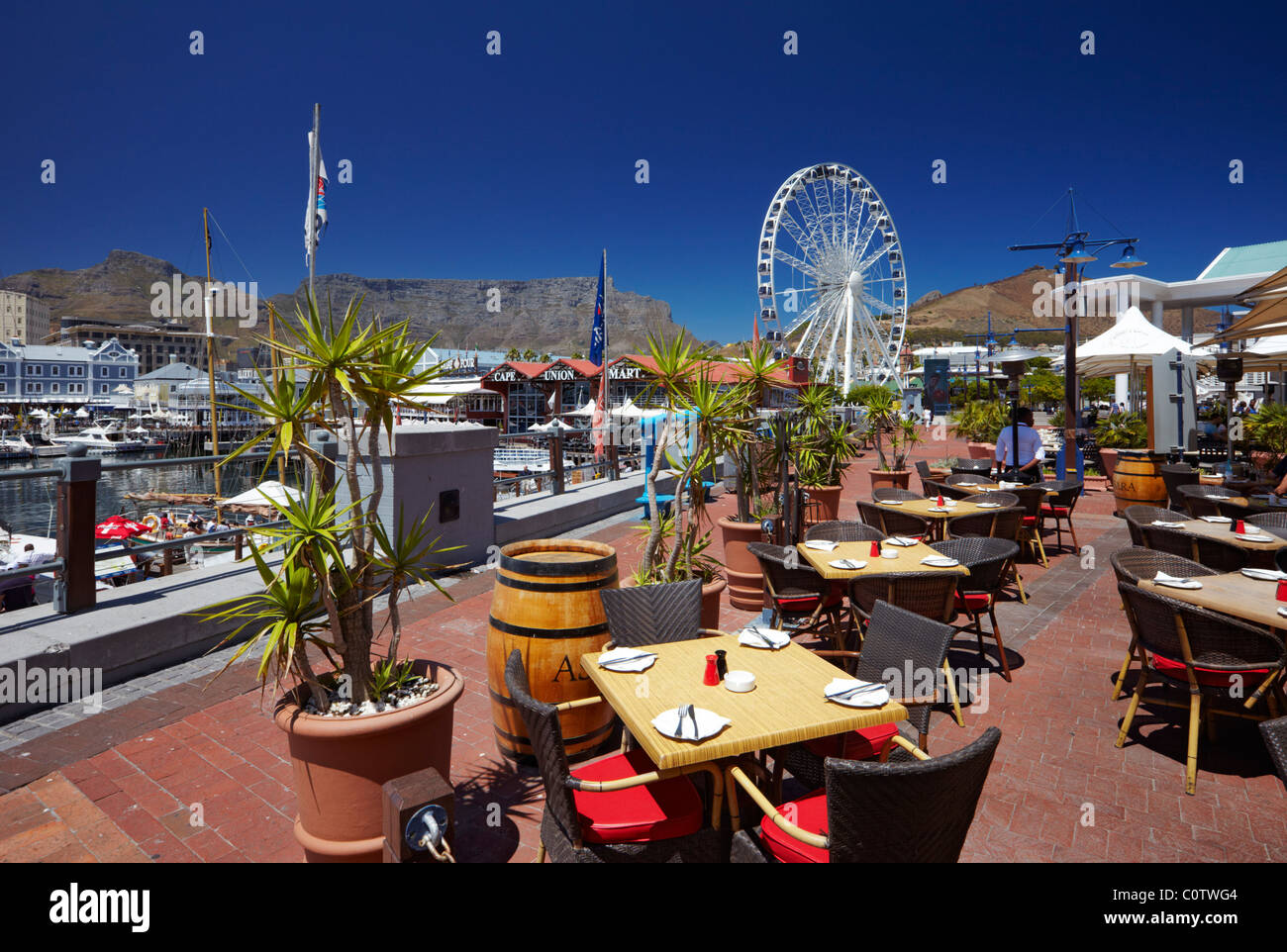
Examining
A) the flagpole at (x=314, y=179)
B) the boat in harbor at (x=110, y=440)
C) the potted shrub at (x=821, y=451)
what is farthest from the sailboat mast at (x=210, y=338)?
the boat in harbor at (x=110, y=440)

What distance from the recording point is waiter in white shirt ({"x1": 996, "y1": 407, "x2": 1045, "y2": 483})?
31.0 feet

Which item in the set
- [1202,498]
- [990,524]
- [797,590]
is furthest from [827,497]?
[797,590]

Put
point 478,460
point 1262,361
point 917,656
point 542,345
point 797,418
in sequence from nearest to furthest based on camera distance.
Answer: point 917,656, point 478,460, point 797,418, point 1262,361, point 542,345

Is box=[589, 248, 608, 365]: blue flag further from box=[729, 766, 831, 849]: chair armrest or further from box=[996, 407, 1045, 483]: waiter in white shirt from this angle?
box=[729, 766, 831, 849]: chair armrest

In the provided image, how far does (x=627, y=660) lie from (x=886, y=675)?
1.15 m

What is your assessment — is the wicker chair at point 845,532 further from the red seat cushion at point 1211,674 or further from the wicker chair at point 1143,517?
the wicker chair at point 1143,517

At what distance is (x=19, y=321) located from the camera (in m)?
125

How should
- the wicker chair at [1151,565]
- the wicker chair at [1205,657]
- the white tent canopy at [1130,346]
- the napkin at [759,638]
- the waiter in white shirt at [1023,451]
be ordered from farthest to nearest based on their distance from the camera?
the white tent canopy at [1130,346] → the waiter in white shirt at [1023,451] → the wicker chair at [1151,565] → the wicker chair at [1205,657] → the napkin at [759,638]

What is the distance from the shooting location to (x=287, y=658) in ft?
7.69

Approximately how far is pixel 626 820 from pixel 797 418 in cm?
674

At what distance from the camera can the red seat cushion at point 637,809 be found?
218 centimetres

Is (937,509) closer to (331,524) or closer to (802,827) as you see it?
(802,827)
